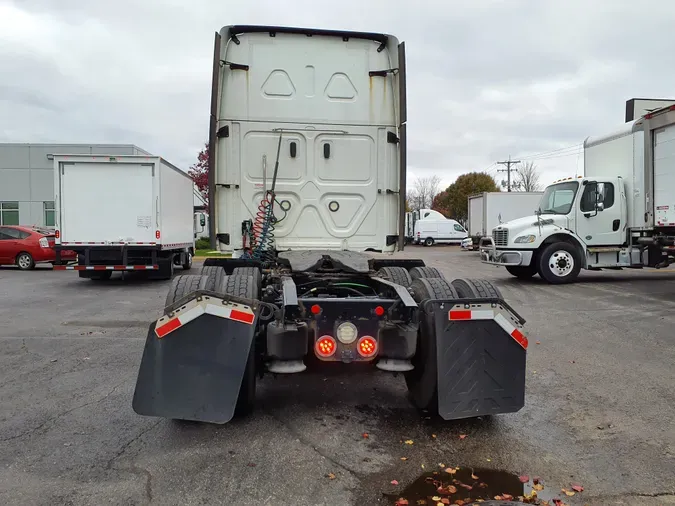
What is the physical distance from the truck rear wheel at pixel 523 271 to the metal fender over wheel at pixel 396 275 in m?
9.44

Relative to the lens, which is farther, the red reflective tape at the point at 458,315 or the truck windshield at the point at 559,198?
the truck windshield at the point at 559,198

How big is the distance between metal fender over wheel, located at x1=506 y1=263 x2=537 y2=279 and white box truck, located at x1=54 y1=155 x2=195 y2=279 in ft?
31.7

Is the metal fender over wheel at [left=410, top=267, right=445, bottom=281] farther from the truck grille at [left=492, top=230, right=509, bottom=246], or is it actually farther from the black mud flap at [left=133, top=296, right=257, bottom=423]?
the truck grille at [left=492, top=230, right=509, bottom=246]

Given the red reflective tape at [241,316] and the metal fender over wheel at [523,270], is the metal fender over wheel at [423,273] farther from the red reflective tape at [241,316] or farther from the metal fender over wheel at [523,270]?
the metal fender over wheel at [523,270]

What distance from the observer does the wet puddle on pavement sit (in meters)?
3.03

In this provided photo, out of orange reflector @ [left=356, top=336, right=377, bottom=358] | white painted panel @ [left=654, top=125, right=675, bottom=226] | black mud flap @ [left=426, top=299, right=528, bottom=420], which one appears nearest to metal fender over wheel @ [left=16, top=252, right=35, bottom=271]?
orange reflector @ [left=356, top=336, right=377, bottom=358]

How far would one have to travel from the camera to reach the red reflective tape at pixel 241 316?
361cm

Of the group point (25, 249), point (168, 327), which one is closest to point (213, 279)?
point (168, 327)

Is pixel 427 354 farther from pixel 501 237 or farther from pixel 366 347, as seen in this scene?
pixel 501 237

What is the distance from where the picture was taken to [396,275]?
18.4 feet

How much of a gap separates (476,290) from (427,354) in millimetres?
662

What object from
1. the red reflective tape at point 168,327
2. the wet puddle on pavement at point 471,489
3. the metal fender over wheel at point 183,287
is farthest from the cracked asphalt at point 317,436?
the metal fender over wheel at point 183,287

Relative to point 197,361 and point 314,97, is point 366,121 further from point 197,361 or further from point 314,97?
point 197,361

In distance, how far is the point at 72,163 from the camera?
12477mm
